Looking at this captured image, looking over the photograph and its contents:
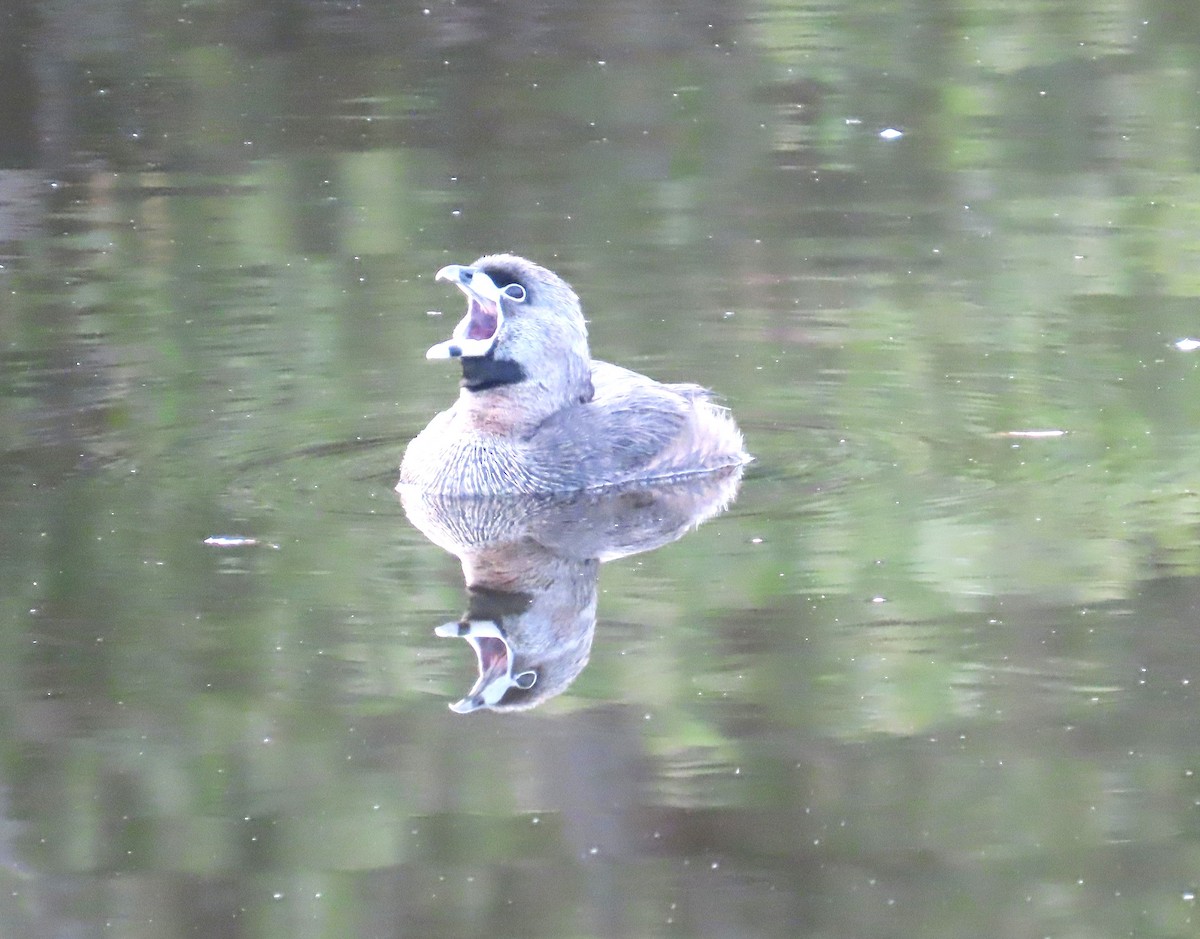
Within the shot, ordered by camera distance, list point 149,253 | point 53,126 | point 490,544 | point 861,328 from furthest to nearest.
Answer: point 53,126, point 149,253, point 861,328, point 490,544

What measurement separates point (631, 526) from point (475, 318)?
3.69 feet

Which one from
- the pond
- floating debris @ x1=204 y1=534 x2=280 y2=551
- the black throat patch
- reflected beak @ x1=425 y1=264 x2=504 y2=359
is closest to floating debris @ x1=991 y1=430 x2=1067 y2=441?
the pond

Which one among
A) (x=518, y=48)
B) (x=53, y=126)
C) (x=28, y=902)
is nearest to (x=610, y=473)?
(x=28, y=902)

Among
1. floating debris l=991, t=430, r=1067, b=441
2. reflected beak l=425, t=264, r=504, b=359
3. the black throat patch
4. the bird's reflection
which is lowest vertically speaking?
floating debris l=991, t=430, r=1067, b=441

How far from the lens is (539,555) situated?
7898 millimetres

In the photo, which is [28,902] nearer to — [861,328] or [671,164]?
[861,328]

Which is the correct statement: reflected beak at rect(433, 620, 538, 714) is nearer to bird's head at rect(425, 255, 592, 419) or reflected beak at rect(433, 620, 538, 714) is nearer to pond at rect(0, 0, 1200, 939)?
pond at rect(0, 0, 1200, 939)

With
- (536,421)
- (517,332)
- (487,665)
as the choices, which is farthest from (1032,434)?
(487,665)

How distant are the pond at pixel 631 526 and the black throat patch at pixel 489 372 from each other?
48 cm

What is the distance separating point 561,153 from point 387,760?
8.45 m

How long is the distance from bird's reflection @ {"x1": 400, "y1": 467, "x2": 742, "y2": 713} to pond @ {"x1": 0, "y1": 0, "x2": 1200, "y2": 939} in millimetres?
29

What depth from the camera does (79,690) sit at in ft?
21.9

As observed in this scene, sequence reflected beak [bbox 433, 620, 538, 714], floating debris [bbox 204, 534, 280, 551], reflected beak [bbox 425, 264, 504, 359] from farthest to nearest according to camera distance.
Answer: reflected beak [bbox 425, 264, 504, 359] → floating debris [bbox 204, 534, 280, 551] → reflected beak [bbox 433, 620, 538, 714]

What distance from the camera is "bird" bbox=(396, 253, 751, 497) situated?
8703mm
